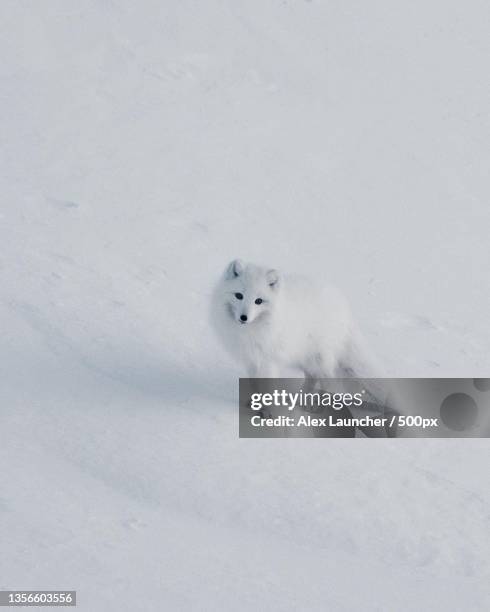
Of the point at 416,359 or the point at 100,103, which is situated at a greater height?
the point at 100,103

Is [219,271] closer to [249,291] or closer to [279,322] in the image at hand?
[279,322]

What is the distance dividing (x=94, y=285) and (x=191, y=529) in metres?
2.54

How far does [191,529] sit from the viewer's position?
16.0ft

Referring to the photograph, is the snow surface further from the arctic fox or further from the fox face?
the fox face

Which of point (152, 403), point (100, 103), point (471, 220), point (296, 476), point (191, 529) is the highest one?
point (100, 103)

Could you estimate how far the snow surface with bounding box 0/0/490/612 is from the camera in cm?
473

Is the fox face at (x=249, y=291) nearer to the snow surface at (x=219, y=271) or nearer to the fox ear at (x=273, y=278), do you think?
the fox ear at (x=273, y=278)

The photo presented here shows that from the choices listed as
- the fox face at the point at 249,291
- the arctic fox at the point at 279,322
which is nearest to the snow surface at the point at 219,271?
the arctic fox at the point at 279,322

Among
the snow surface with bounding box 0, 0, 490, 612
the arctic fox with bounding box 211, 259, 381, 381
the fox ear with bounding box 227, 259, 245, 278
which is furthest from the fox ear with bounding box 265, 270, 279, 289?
the snow surface with bounding box 0, 0, 490, 612

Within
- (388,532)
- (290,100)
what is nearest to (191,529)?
(388,532)

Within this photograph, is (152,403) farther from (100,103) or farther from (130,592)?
(100,103)

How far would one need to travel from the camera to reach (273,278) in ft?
18.4

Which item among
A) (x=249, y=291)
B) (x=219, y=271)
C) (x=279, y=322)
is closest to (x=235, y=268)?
(x=249, y=291)

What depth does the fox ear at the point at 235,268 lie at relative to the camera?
5598 millimetres
